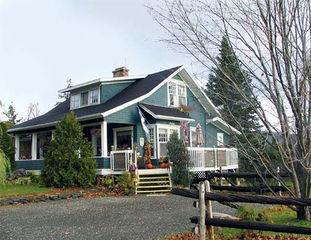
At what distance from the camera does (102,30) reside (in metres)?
11.0

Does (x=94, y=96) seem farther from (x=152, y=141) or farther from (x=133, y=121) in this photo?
(x=152, y=141)

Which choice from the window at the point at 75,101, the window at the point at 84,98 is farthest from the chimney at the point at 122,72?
the window at the point at 75,101

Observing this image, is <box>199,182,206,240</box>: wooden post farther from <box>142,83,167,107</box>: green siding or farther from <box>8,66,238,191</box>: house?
<box>142,83,167,107</box>: green siding

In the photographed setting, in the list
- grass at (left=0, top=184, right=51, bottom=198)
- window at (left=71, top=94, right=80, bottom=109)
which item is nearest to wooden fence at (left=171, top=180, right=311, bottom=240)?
grass at (left=0, top=184, right=51, bottom=198)

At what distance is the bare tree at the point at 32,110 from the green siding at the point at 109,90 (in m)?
31.8

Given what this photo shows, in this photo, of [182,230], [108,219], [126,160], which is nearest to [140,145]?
[126,160]

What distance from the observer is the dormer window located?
62.6ft

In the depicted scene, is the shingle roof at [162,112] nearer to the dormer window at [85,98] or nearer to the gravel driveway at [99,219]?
the dormer window at [85,98]

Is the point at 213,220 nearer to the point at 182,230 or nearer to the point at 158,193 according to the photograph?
the point at 182,230

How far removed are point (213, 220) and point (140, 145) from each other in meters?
12.1

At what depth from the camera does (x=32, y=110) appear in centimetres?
4803

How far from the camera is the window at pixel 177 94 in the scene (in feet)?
65.6

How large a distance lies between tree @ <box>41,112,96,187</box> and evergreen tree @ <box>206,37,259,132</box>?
9.23m

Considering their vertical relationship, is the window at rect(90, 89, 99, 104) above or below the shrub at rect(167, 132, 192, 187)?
above
